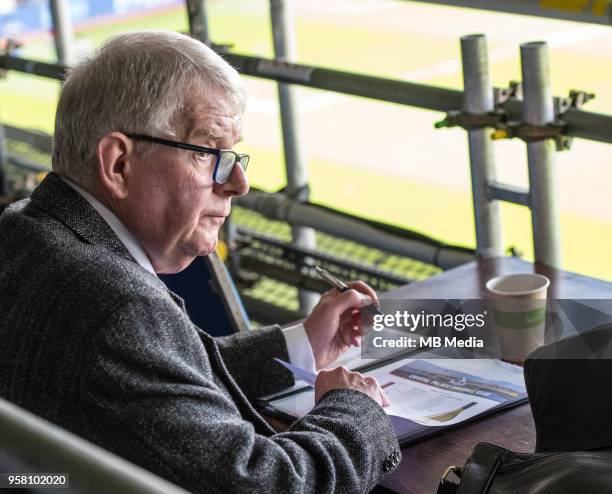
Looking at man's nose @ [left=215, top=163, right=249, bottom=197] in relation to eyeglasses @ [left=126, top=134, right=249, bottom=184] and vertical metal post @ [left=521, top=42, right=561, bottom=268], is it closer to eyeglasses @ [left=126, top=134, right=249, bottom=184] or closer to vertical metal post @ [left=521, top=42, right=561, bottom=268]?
eyeglasses @ [left=126, top=134, right=249, bottom=184]

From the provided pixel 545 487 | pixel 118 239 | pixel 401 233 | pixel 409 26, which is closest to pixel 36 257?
pixel 118 239

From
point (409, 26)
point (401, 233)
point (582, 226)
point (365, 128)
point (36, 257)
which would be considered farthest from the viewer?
point (409, 26)

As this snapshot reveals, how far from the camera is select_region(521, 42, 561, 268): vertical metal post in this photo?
1.95 m

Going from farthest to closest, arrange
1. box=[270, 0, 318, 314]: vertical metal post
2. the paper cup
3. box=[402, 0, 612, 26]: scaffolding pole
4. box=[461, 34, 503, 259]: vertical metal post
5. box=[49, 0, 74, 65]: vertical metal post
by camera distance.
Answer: box=[49, 0, 74, 65]: vertical metal post, box=[270, 0, 318, 314]: vertical metal post, box=[461, 34, 503, 259]: vertical metal post, box=[402, 0, 612, 26]: scaffolding pole, the paper cup

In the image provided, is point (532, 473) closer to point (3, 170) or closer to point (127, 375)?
point (127, 375)

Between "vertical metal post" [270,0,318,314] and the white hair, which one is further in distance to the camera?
"vertical metal post" [270,0,318,314]

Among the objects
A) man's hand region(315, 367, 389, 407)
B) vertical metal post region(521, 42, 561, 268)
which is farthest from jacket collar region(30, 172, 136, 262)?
vertical metal post region(521, 42, 561, 268)

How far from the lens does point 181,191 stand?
132 cm

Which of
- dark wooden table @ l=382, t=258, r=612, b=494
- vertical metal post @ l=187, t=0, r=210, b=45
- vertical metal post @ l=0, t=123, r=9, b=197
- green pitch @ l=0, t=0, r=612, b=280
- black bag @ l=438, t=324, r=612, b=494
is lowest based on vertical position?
green pitch @ l=0, t=0, r=612, b=280

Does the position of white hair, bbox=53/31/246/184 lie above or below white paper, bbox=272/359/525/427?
above

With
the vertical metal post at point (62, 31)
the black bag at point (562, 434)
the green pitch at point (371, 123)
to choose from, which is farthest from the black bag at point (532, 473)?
the vertical metal post at point (62, 31)

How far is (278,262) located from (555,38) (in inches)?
321

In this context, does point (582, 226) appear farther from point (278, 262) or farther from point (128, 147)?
point (128, 147)

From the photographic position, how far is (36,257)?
1.23 metres
